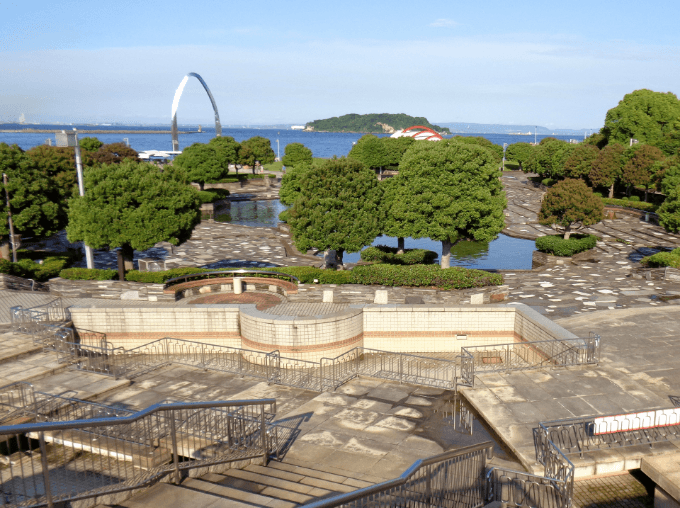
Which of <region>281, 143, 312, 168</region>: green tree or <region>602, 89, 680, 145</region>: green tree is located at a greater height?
<region>602, 89, 680, 145</region>: green tree

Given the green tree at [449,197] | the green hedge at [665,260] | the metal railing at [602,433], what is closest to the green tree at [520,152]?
the green hedge at [665,260]

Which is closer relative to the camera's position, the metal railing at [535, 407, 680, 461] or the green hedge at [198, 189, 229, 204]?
the metal railing at [535, 407, 680, 461]

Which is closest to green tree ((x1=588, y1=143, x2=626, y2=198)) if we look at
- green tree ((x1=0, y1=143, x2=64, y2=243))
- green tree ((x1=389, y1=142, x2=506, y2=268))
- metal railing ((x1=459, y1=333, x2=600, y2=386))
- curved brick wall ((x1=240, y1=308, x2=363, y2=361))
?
green tree ((x1=389, y1=142, x2=506, y2=268))

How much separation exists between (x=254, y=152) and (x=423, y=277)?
2659 inches

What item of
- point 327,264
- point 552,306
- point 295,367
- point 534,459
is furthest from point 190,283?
point 534,459

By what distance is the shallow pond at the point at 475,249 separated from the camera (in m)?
35.8

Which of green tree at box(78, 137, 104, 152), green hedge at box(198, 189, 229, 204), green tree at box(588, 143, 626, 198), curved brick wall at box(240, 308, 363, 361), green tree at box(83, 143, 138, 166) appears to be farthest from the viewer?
green tree at box(78, 137, 104, 152)

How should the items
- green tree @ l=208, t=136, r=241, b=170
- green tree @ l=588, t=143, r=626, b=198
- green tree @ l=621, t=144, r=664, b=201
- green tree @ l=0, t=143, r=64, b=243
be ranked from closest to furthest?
green tree @ l=0, t=143, r=64, b=243 < green tree @ l=621, t=144, r=664, b=201 < green tree @ l=588, t=143, r=626, b=198 < green tree @ l=208, t=136, r=241, b=170

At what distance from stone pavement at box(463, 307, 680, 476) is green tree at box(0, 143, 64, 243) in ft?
90.3

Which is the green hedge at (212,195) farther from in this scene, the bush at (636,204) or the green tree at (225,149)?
the bush at (636,204)

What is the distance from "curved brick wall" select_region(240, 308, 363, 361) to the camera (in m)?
16.6

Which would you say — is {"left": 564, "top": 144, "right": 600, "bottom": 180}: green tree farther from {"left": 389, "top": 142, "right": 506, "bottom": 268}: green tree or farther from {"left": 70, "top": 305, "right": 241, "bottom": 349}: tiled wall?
{"left": 70, "top": 305, "right": 241, "bottom": 349}: tiled wall

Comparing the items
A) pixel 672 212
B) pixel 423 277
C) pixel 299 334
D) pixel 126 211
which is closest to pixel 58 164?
pixel 126 211

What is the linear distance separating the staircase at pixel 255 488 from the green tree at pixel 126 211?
18356mm
